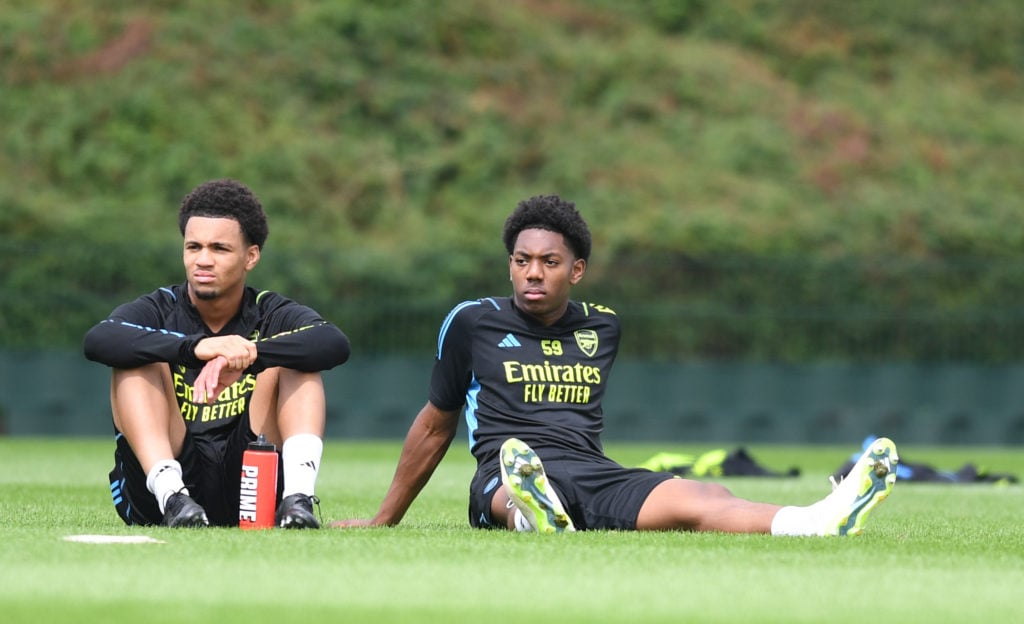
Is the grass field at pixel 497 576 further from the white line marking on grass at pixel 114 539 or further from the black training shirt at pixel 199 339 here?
the black training shirt at pixel 199 339

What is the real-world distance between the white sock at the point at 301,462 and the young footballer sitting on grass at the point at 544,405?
0.46m

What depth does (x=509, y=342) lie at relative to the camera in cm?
690

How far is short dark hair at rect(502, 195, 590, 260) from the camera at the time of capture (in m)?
6.91

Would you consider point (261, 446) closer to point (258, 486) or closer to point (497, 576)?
point (258, 486)

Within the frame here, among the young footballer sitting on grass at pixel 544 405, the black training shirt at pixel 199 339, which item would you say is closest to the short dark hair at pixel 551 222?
the young footballer sitting on grass at pixel 544 405

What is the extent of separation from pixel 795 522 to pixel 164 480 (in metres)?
2.30

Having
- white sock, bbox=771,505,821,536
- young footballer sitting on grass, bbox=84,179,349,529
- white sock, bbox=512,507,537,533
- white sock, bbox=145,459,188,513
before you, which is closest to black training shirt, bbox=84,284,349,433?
young footballer sitting on grass, bbox=84,179,349,529

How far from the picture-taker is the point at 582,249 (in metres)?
7.00

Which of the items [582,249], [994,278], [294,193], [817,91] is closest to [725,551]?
[582,249]

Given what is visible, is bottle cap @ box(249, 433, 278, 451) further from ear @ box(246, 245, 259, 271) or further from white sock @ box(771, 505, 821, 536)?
white sock @ box(771, 505, 821, 536)

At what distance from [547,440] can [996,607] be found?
2560 millimetres

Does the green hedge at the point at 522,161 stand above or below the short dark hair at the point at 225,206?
above

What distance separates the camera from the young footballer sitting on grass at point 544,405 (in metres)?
6.43

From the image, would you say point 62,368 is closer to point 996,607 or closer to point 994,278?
point 994,278
